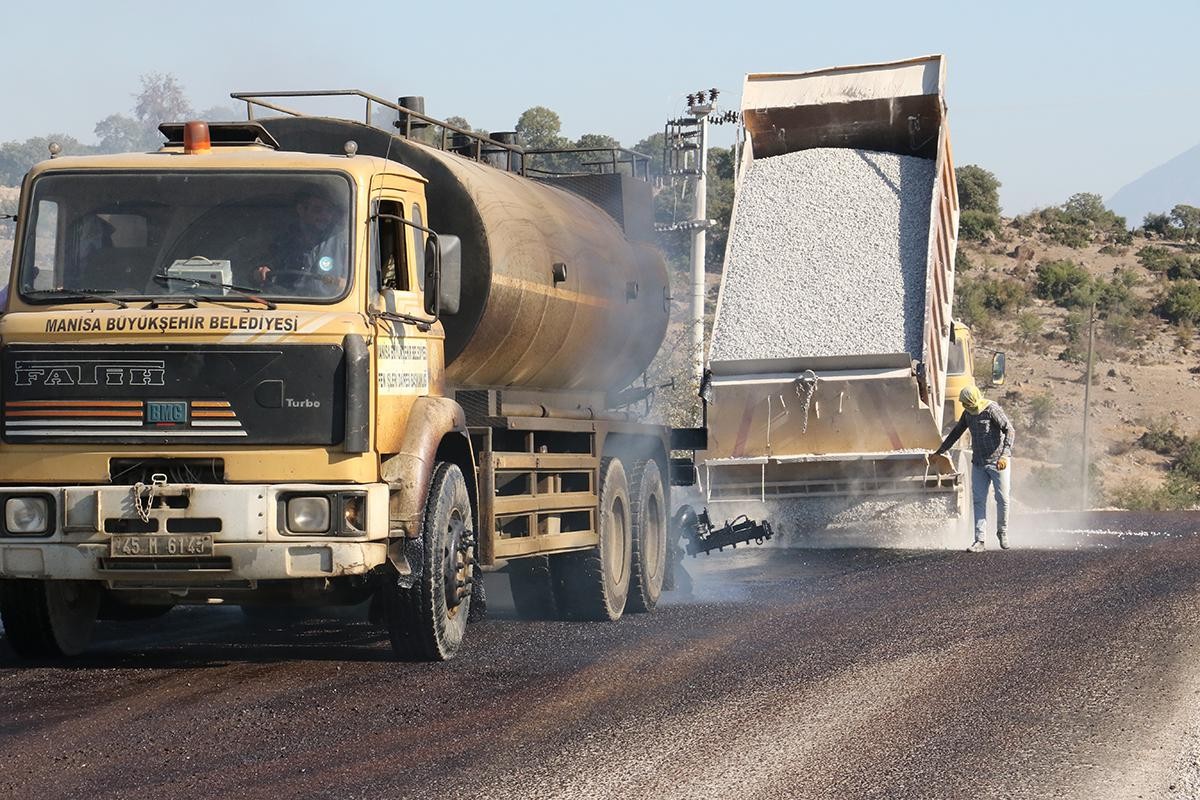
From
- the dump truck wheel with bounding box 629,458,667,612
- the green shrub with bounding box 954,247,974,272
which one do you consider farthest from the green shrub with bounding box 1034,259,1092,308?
the dump truck wheel with bounding box 629,458,667,612

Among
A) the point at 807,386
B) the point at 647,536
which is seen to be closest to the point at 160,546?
the point at 647,536

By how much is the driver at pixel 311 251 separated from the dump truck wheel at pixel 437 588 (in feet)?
3.81

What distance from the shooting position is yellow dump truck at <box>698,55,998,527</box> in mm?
14438

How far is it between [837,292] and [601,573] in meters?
4.78

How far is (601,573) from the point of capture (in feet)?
36.4

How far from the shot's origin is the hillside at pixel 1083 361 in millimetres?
41062

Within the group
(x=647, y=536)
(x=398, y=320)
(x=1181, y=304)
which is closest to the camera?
(x=398, y=320)

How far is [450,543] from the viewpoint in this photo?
872cm

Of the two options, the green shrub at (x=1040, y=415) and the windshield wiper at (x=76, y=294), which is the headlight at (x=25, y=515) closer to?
the windshield wiper at (x=76, y=294)

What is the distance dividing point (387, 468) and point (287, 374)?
2.16 feet

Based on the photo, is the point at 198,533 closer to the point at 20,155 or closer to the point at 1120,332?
the point at 1120,332

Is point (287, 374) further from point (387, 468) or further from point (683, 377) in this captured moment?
point (683, 377)

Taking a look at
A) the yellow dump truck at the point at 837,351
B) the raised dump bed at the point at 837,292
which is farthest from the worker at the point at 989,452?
the raised dump bed at the point at 837,292

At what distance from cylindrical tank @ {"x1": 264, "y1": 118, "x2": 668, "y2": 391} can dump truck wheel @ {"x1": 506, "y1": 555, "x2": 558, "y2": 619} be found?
3.93 ft
